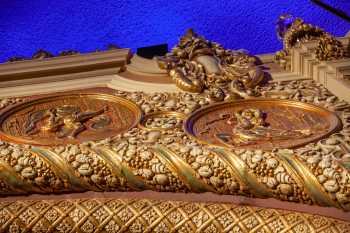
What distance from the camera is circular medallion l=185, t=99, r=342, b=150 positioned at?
2775 millimetres

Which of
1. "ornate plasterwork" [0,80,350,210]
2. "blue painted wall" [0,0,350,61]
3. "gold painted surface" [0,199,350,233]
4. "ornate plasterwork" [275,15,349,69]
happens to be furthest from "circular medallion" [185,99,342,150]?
"blue painted wall" [0,0,350,61]

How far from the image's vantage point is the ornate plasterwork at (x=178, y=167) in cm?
244

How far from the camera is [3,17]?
4816 millimetres

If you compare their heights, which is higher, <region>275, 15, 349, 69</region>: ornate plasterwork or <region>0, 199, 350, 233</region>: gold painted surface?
<region>275, 15, 349, 69</region>: ornate plasterwork

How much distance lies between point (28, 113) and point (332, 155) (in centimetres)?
172

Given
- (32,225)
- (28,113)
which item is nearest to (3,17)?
(28,113)

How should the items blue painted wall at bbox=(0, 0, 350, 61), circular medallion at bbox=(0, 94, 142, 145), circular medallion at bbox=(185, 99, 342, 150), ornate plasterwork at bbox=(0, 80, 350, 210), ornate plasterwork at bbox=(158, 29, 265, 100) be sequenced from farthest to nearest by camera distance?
1. blue painted wall at bbox=(0, 0, 350, 61)
2. ornate plasterwork at bbox=(158, 29, 265, 100)
3. circular medallion at bbox=(0, 94, 142, 145)
4. circular medallion at bbox=(185, 99, 342, 150)
5. ornate plasterwork at bbox=(0, 80, 350, 210)

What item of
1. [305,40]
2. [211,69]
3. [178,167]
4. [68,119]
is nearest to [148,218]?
[178,167]

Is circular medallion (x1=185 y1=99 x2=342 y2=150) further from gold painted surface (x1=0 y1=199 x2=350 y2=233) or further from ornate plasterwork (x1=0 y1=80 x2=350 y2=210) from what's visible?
gold painted surface (x1=0 y1=199 x2=350 y2=233)

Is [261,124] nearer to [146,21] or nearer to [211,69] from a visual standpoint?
[211,69]

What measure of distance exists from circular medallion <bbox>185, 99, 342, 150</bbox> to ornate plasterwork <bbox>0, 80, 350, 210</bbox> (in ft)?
0.22

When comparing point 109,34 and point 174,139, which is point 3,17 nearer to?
point 109,34

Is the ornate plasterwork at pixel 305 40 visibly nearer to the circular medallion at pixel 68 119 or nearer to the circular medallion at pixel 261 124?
the circular medallion at pixel 261 124

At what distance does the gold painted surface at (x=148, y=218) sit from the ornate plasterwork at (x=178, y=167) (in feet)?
0.23
